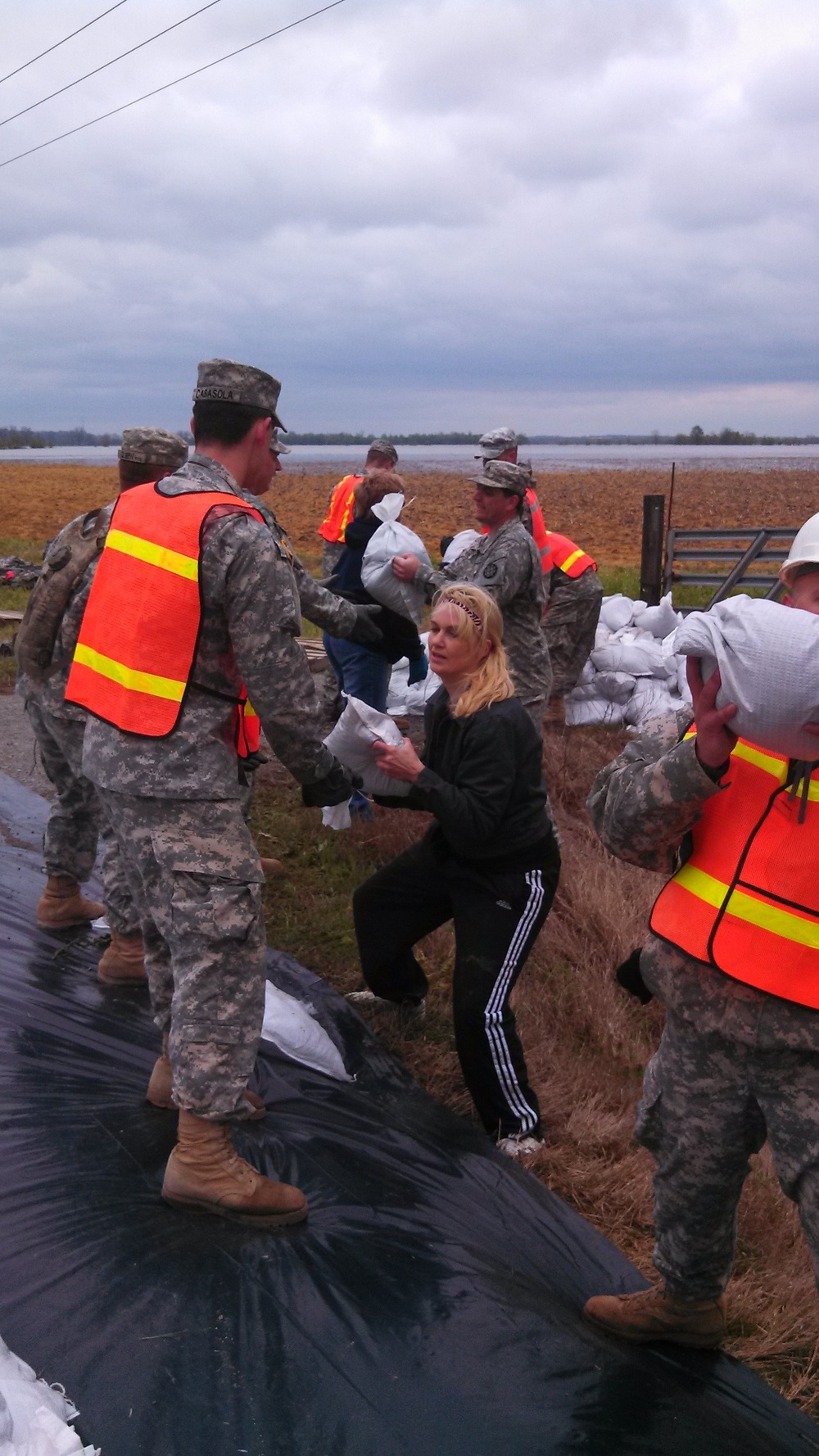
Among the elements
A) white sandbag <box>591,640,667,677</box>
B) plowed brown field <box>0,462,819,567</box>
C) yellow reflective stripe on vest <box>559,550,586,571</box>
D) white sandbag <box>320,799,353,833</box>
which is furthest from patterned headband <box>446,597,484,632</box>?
plowed brown field <box>0,462,819,567</box>

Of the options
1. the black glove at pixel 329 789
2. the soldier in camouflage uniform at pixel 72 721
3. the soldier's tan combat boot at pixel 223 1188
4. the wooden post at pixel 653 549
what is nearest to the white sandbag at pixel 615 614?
the wooden post at pixel 653 549

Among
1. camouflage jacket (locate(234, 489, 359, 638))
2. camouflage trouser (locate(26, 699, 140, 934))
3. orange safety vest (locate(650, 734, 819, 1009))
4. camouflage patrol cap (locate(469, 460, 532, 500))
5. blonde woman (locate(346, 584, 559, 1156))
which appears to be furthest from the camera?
camouflage patrol cap (locate(469, 460, 532, 500))

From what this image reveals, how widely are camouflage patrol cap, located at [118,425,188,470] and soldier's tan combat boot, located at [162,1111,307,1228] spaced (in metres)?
2.28

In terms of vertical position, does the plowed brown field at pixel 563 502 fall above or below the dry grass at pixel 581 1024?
above

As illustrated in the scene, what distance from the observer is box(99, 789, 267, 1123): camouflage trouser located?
2.71 metres

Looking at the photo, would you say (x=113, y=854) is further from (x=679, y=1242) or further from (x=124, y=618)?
(x=679, y=1242)

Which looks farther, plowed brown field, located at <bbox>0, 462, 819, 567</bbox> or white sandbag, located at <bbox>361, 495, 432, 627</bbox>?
plowed brown field, located at <bbox>0, 462, 819, 567</bbox>

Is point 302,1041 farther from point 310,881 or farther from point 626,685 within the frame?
point 626,685

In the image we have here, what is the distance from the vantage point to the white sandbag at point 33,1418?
5.96 feet

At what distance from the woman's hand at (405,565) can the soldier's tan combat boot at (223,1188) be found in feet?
10.4

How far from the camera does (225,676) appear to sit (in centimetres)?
280

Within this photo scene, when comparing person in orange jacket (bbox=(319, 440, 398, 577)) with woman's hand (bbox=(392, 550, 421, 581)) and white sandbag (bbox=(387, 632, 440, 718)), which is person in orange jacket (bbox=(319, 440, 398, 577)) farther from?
white sandbag (bbox=(387, 632, 440, 718))

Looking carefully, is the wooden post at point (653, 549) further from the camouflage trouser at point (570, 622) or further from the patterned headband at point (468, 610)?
the patterned headband at point (468, 610)

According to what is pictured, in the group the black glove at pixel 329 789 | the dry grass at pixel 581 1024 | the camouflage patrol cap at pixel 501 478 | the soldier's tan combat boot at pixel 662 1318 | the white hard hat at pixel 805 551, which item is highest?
the camouflage patrol cap at pixel 501 478
